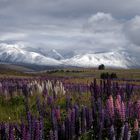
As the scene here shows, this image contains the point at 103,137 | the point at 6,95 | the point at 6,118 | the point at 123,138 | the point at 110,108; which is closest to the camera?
the point at 123,138

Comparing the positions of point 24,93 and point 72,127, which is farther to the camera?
point 24,93

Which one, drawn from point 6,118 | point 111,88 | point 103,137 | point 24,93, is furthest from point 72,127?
point 24,93

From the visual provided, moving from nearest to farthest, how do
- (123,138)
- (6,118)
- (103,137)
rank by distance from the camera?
1. (123,138)
2. (103,137)
3. (6,118)

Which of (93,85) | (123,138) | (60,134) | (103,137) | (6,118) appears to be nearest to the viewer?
(123,138)

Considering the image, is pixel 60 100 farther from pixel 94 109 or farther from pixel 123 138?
pixel 123 138

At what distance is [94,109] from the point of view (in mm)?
10820

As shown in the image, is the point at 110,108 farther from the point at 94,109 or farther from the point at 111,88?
the point at 111,88

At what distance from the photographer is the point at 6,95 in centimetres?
1950

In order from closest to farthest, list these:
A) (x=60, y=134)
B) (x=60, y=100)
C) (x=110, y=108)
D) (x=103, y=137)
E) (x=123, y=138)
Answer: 1. (x=123, y=138)
2. (x=60, y=134)
3. (x=103, y=137)
4. (x=110, y=108)
5. (x=60, y=100)

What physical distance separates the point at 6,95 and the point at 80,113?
1003 centimetres

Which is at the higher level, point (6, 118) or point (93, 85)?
point (93, 85)

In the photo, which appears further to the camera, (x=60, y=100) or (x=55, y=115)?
(x=60, y=100)

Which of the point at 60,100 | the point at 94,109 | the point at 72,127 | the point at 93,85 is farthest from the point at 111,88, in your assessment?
the point at 72,127

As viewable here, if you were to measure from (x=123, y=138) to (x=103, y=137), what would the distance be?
1.83 meters
